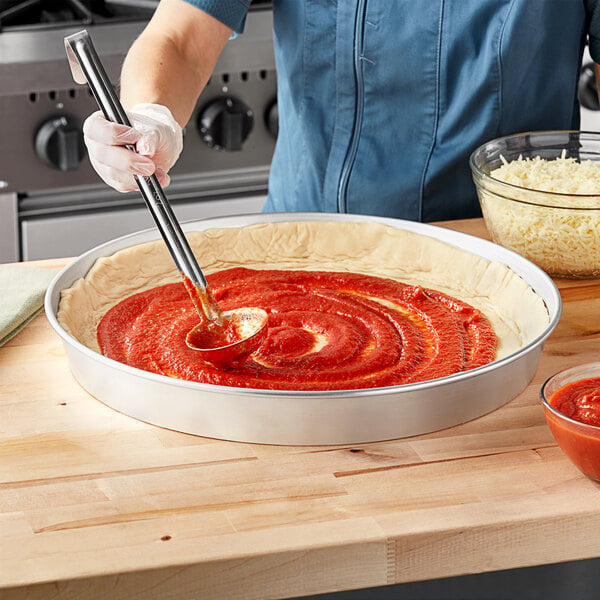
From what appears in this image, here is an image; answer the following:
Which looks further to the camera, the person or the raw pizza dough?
the person

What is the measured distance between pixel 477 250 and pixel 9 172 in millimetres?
1403

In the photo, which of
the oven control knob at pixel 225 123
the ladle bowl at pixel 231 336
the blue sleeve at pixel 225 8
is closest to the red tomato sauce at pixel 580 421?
the ladle bowl at pixel 231 336

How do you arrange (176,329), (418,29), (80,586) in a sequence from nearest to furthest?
(80,586)
(176,329)
(418,29)

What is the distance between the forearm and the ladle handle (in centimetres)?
35

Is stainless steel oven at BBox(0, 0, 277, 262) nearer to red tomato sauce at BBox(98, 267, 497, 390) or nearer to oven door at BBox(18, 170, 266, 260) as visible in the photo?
oven door at BBox(18, 170, 266, 260)

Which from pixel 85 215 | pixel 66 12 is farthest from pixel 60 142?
pixel 66 12

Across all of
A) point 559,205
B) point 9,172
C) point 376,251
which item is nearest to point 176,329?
point 376,251

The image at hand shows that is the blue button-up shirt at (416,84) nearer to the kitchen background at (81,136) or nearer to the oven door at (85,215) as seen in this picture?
the kitchen background at (81,136)

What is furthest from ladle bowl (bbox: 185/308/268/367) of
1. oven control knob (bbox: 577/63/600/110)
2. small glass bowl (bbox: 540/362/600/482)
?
oven control knob (bbox: 577/63/600/110)

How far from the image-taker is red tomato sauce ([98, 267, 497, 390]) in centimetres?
121

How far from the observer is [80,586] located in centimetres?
86

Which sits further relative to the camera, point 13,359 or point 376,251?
point 376,251

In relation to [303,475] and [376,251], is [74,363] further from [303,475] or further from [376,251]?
[376,251]

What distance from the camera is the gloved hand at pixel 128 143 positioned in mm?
1300
